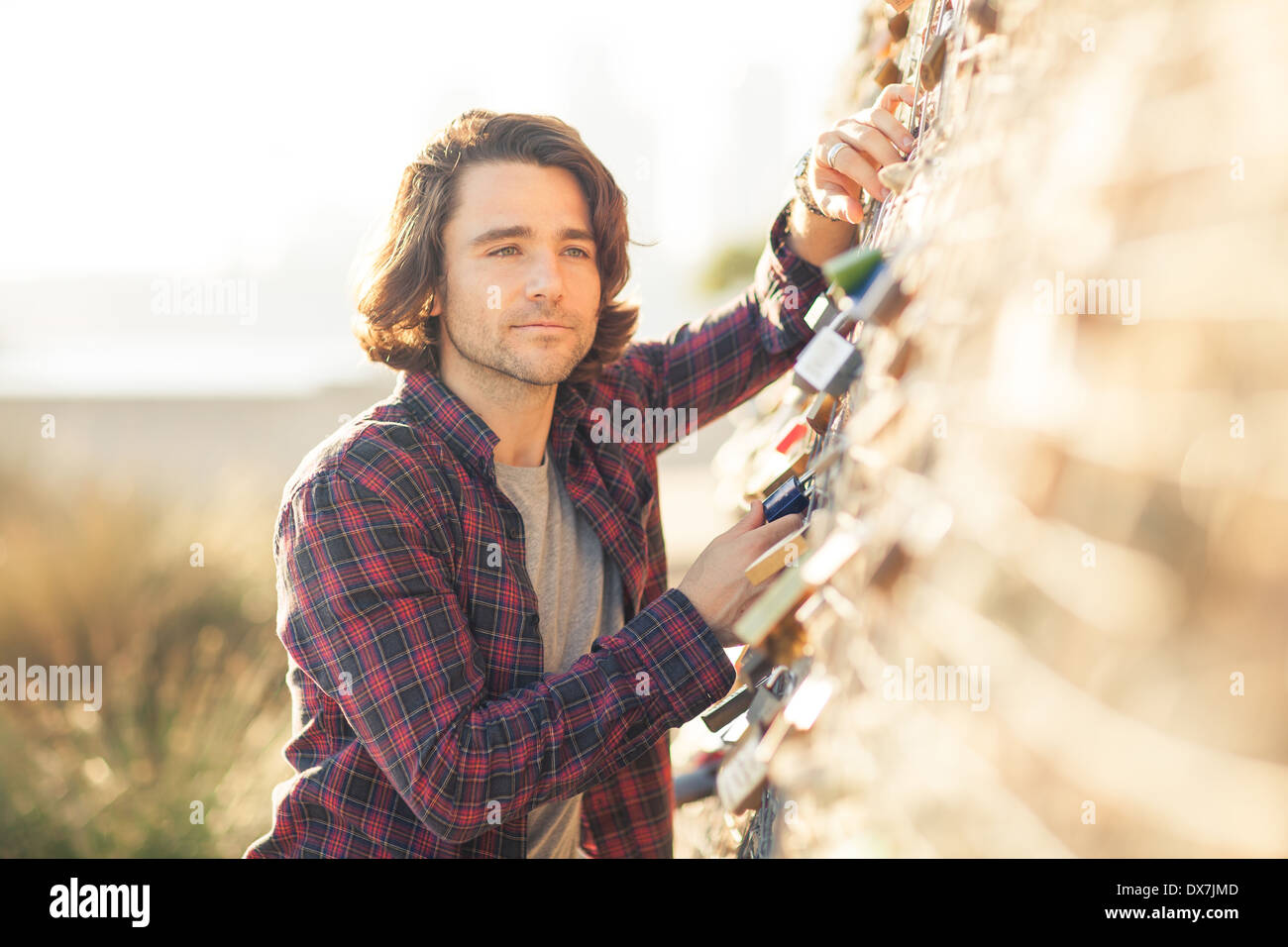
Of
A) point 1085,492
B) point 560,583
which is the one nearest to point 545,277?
point 560,583

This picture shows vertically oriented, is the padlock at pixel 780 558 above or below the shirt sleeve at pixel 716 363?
below

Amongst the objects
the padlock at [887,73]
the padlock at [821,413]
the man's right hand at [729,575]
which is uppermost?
the padlock at [887,73]

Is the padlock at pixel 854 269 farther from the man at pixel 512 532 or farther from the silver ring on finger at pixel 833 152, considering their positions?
the silver ring on finger at pixel 833 152

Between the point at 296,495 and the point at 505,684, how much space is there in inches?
20.6

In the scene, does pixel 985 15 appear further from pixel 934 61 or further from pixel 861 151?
pixel 861 151

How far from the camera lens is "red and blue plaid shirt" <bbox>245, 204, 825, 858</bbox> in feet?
5.27

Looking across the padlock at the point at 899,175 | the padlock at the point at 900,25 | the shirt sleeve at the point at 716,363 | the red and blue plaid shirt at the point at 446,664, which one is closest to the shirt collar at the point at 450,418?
the red and blue plaid shirt at the point at 446,664

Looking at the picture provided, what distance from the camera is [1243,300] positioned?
0.56 m

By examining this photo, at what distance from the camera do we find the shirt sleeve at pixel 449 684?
62.8 inches

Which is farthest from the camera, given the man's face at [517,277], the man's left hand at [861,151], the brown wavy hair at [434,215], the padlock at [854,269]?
the brown wavy hair at [434,215]

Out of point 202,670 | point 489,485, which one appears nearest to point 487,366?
point 489,485

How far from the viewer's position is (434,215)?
2.27 metres

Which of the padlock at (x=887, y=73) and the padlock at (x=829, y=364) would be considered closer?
the padlock at (x=829, y=364)

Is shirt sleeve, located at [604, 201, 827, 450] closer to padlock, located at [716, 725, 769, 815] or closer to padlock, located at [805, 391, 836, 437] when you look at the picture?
padlock, located at [805, 391, 836, 437]
